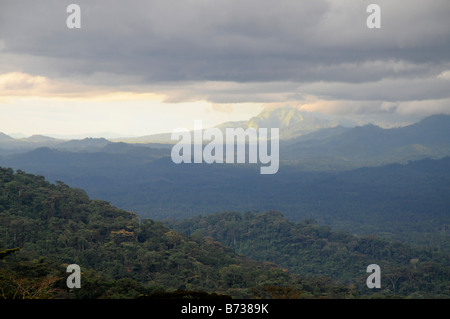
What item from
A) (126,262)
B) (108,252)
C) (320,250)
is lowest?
(320,250)

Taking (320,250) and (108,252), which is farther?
(320,250)

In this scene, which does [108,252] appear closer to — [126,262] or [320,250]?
[126,262]

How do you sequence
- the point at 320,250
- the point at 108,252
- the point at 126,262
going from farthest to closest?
1. the point at 320,250
2. the point at 108,252
3. the point at 126,262

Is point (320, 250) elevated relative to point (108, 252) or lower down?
lower down

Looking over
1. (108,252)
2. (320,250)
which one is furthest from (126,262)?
(320,250)

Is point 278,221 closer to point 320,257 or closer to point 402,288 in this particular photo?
point 320,257

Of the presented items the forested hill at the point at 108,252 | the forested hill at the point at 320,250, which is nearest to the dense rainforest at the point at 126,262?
the forested hill at the point at 108,252

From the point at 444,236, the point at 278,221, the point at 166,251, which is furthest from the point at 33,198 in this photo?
the point at 444,236
